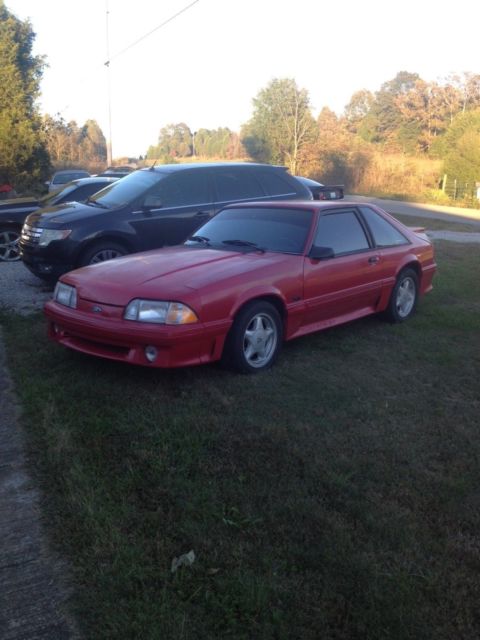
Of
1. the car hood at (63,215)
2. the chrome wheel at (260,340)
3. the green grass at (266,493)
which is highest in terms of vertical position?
the car hood at (63,215)

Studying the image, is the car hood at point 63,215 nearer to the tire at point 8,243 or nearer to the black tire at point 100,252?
the black tire at point 100,252

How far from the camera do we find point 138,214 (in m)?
8.22

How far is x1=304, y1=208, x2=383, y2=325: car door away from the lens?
5719mm

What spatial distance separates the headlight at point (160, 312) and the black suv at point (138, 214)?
3.45 metres

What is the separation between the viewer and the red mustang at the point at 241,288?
4727 millimetres

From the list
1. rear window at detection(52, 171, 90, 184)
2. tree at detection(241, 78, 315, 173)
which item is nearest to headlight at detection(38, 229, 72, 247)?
rear window at detection(52, 171, 90, 184)

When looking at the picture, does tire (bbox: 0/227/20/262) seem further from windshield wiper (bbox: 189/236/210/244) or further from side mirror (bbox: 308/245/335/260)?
side mirror (bbox: 308/245/335/260)

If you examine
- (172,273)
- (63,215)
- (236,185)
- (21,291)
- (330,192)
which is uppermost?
(236,185)

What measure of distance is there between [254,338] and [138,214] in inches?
145

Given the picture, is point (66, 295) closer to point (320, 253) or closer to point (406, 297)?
point (320, 253)

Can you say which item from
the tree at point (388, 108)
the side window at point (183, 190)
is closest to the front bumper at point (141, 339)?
the side window at point (183, 190)

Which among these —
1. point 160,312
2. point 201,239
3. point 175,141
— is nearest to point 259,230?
point 201,239

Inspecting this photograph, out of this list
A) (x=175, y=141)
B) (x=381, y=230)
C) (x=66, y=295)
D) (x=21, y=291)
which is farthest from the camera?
(x=175, y=141)

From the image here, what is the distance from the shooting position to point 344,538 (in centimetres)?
299
